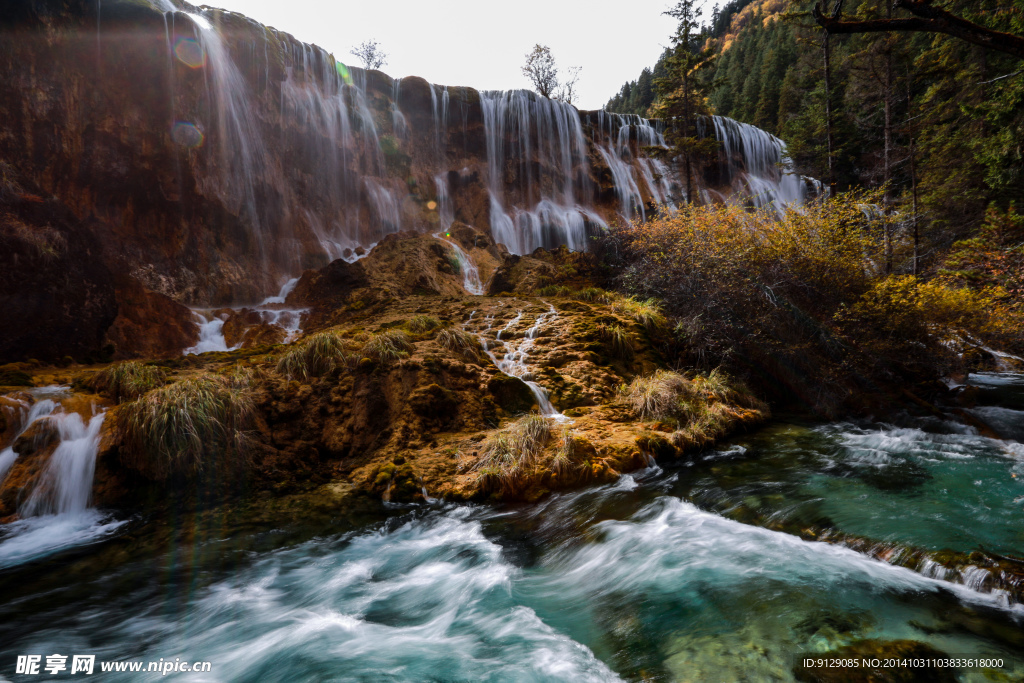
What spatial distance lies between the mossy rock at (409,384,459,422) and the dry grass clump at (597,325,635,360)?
331 cm

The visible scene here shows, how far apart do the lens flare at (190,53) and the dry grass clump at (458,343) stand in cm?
1399

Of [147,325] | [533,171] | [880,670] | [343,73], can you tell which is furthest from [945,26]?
[343,73]

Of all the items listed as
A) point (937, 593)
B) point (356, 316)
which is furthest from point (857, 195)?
point (356, 316)

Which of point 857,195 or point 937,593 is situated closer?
point 937,593

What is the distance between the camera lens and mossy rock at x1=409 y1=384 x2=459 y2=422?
6.21 meters

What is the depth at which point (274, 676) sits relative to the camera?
9.12 ft

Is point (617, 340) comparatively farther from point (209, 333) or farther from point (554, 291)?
point (209, 333)

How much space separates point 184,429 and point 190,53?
1485cm

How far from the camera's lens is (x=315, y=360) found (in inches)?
261

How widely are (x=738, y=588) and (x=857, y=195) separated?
385 inches

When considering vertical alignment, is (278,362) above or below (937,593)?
above

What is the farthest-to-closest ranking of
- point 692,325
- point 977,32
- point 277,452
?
point 692,325 < point 277,452 < point 977,32

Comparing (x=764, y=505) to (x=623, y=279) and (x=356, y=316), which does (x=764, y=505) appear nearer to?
(x=623, y=279)

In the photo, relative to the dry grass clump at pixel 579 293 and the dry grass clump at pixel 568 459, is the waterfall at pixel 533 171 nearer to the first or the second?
the dry grass clump at pixel 579 293
